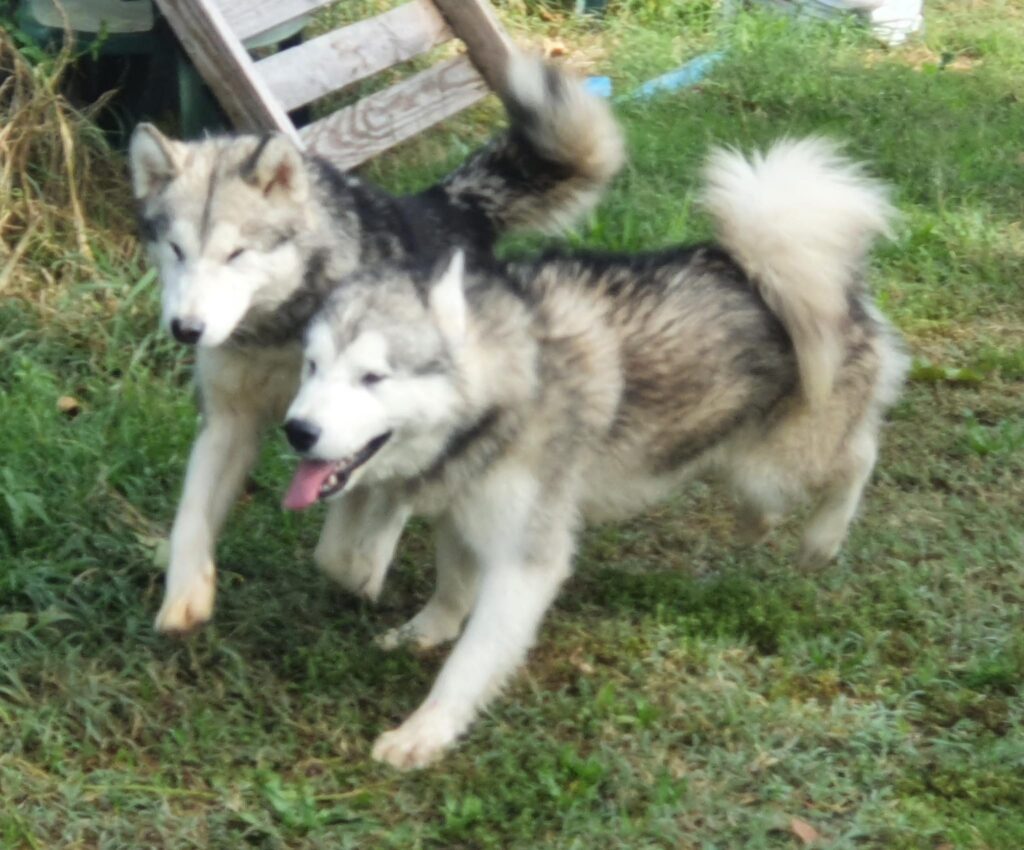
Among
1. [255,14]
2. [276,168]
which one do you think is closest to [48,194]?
[255,14]

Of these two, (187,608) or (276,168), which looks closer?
(187,608)

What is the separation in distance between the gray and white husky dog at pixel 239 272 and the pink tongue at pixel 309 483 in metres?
0.44

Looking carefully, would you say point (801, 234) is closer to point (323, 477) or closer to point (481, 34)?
point (323, 477)

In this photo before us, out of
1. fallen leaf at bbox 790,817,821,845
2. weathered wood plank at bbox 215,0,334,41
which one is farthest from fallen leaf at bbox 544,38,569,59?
fallen leaf at bbox 790,817,821,845

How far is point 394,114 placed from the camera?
6.34 metres

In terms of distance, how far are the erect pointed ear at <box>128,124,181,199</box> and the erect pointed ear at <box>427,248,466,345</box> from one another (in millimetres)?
890

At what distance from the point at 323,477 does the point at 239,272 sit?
2.20 ft

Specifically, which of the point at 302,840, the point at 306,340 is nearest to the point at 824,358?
the point at 306,340

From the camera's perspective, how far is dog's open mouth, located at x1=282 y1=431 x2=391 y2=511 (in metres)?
3.39

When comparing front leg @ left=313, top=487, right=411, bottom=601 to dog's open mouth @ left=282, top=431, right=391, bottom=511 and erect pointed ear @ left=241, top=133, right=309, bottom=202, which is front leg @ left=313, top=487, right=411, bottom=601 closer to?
A: dog's open mouth @ left=282, top=431, right=391, bottom=511

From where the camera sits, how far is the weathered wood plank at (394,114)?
19.9 ft

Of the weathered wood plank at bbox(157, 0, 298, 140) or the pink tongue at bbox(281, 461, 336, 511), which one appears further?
the weathered wood plank at bbox(157, 0, 298, 140)

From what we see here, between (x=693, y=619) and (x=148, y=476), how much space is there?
162 centimetres

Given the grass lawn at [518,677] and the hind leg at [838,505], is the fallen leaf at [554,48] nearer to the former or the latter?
the grass lawn at [518,677]
